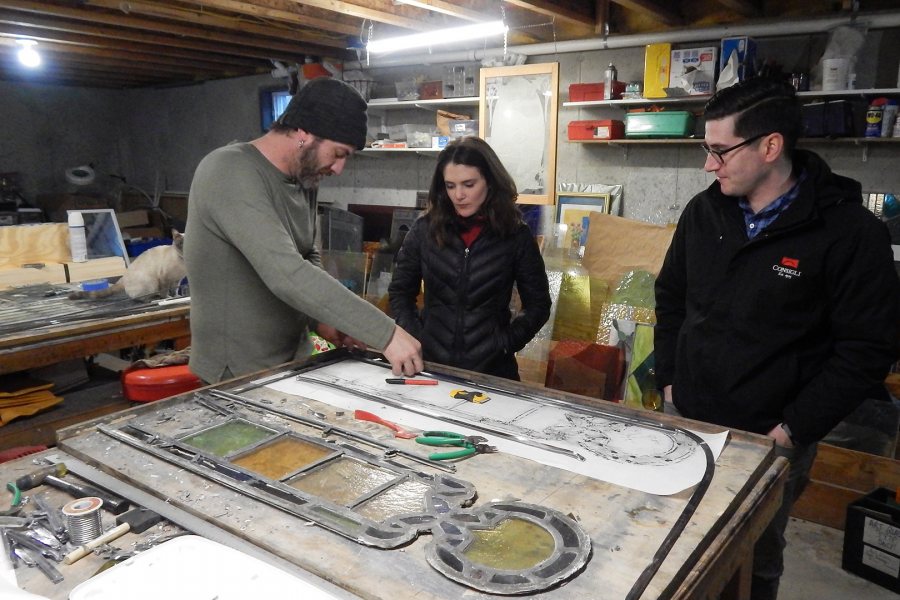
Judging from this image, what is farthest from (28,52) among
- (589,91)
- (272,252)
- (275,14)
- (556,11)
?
(272,252)

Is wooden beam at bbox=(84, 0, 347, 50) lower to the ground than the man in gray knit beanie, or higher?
higher

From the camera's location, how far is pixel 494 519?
0.97 m

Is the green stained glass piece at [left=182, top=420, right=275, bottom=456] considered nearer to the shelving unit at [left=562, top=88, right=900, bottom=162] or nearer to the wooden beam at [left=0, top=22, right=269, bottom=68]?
the shelving unit at [left=562, top=88, right=900, bottom=162]

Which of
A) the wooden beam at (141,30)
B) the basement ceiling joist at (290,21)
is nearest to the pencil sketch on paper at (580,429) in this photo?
the basement ceiling joist at (290,21)

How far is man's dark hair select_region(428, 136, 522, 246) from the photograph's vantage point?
2.22 meters

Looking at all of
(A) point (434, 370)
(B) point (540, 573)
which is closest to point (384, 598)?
(B) point (540, 573)

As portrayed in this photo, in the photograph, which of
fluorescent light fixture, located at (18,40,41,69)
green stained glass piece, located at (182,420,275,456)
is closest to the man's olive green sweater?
green stained glass piece, located at (182,420,275,456)

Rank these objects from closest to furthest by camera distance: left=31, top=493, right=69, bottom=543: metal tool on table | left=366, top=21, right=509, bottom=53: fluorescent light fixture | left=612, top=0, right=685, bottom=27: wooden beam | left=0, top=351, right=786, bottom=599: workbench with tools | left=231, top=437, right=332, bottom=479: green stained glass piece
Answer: left=0, top=351, right=786, bottom=599: workbench with tools
left=31, top=493, right=69, bottom=543: metal tool on table
left=231, top=437, right=332, bottom=479: green stained glass piece
left=366, top=21, right=509, bottom=53: fluorescent light fixture
left=612, top=0, right=685, bottom=27: wooden beam

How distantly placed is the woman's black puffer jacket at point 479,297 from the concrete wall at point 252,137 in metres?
2.27

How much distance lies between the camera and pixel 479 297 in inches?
87.9

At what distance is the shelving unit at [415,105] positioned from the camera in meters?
4.84

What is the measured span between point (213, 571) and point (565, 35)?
175 inches

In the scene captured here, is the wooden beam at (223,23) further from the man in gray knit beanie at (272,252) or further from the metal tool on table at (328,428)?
the metal tool on table at (328,428)

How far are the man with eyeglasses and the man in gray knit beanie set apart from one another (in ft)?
2.59
